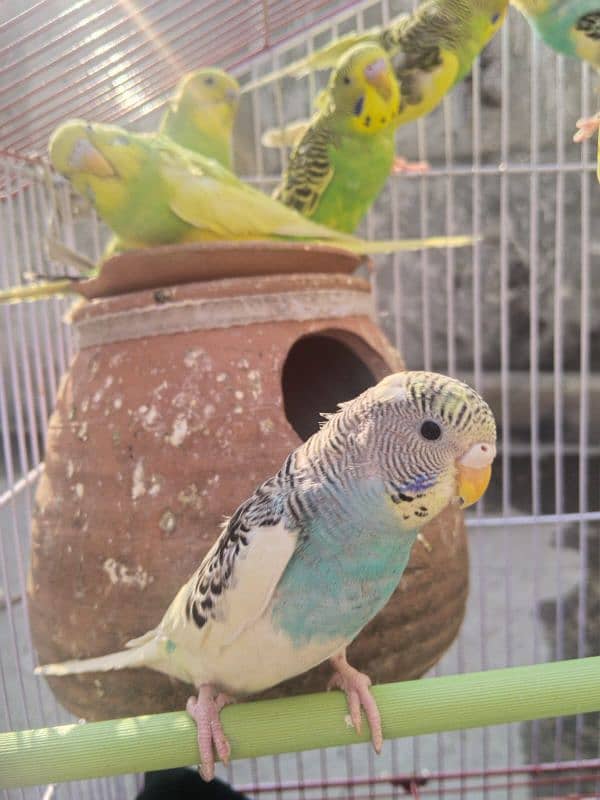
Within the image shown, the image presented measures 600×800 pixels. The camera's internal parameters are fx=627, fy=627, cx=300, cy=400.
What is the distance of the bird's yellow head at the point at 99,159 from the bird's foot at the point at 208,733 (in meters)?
0.51

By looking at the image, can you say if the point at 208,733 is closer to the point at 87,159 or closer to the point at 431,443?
the point at 431,443

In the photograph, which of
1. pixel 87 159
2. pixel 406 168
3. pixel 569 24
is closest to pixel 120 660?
Answer: pixel 87 159

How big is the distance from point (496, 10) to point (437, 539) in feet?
2.36

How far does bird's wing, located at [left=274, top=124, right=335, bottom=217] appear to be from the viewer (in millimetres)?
938

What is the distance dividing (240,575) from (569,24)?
54cm

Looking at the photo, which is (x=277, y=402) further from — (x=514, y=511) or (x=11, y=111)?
(x=514, y=511)

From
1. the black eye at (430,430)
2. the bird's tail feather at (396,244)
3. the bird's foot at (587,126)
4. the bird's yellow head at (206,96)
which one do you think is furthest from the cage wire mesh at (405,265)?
the black eye at (430,430)

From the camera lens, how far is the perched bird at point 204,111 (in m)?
0.91

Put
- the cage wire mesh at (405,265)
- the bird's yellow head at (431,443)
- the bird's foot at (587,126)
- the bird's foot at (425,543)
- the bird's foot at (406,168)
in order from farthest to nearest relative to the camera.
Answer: the bird's foot at (406,168)
the cage wire mesh at (405,265)
the bird's foot at (425,543)
the bird's foot at (587,126)
the bird's yellow head at (431,443)

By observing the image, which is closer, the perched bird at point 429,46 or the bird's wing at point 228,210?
the bird's wing at point 228,210

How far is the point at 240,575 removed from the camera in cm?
40

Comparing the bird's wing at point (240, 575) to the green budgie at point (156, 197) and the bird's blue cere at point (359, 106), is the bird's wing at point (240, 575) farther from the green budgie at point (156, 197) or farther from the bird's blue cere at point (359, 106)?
the bird's blue cere at point (359, 106)

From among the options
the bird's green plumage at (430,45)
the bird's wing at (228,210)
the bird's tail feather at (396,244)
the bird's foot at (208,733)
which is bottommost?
the bird's foot at (208,733)

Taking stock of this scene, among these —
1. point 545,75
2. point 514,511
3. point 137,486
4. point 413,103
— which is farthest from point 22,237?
point 514,511
